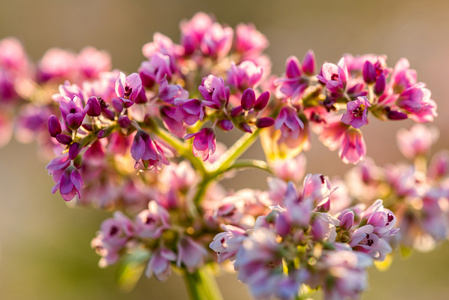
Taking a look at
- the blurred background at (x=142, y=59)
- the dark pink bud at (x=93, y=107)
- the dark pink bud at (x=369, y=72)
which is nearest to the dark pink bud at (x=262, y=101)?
the dark pink bud at (x=369, y=72)

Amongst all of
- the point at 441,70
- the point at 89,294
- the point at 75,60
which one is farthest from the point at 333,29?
the point at 75,60

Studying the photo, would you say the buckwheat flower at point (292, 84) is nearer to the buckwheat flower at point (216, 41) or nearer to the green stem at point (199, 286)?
the buckwheat flower at point (216, 41)

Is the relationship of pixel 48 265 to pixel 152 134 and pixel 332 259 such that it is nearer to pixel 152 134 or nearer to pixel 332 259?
pixel 152 134

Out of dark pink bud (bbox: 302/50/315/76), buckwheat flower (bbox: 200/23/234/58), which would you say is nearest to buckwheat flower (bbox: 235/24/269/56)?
buckwheat flower (bbox: 200/23/234/58)

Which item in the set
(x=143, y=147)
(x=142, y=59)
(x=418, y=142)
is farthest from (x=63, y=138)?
(x=142, y=59)

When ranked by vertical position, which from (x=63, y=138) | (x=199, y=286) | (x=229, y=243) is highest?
(x=63, y=138)

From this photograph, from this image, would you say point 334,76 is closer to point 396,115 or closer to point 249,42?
point 396,115
